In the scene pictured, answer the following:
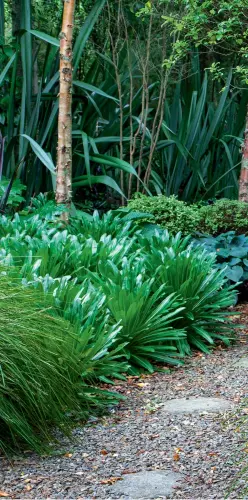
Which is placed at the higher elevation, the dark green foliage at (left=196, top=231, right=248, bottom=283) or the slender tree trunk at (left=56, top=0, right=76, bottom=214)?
the slender tree trunk at (left=56, top=0, right=76, bottom=214)

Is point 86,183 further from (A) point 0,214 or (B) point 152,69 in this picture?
(B) point 152,69

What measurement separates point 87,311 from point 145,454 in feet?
3.98

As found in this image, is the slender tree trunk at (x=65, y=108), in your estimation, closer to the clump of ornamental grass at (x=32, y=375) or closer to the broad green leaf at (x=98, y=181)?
the broad green leaf at (x=98, y=181)

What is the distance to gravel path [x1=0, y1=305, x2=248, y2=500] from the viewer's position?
2.85 m

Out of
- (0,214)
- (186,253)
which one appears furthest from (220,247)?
(0,214)

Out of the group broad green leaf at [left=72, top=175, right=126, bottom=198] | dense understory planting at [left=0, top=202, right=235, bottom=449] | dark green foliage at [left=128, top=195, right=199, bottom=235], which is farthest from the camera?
broad green leaf at [left=72, top=175, right=126, bottom=198]

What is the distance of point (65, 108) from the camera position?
6.34 m

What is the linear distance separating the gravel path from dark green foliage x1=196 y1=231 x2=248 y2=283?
198cm

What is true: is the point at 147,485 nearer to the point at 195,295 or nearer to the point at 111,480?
the point at 111,480

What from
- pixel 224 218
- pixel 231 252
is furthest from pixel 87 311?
pixel 224 218

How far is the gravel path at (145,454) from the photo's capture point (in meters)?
2.85

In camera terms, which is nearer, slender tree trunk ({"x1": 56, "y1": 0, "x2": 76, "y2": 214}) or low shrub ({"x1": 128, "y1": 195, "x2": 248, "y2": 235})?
slender tree trunk ({"x1": 56, "y1": 0, "x2": 76, "y2": 214})

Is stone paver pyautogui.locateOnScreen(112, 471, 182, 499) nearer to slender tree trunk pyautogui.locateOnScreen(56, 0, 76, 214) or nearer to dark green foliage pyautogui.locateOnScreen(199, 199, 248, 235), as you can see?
slender tree trunk pyautogui.locateOnScreen(56, 0, 76, 214)

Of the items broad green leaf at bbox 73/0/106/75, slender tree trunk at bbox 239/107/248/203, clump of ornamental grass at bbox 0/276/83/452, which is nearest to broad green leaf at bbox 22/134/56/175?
broad green leaf at bbox 73/0/106/75
